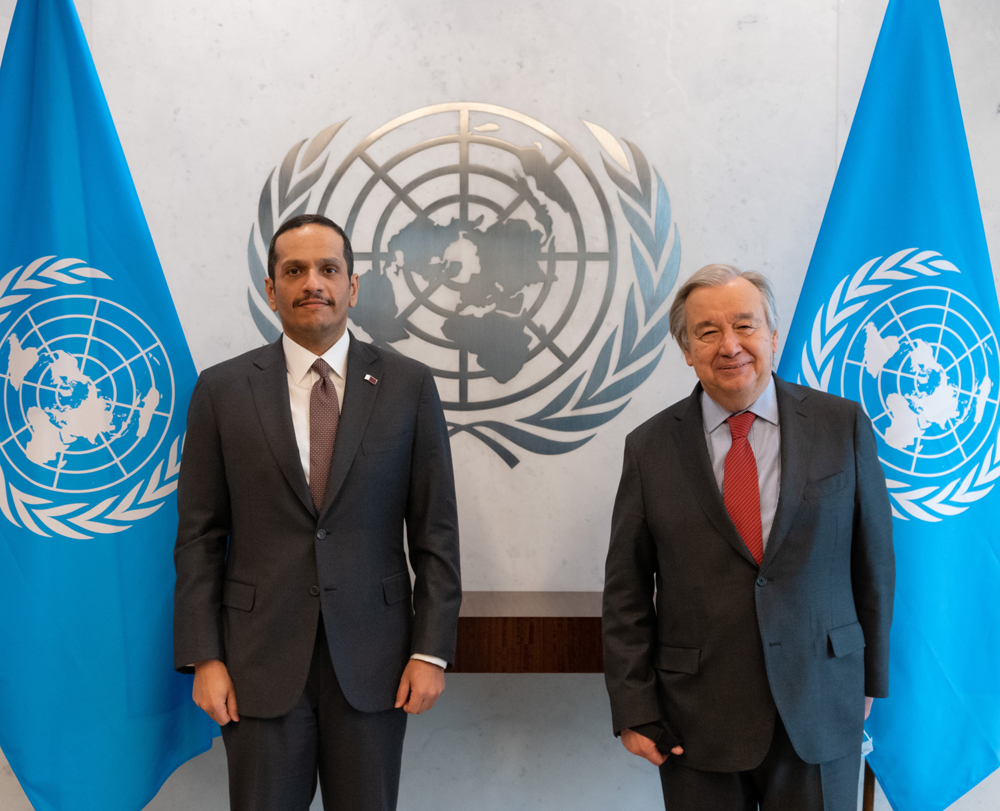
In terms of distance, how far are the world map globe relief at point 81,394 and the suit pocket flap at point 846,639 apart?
65.5 inches

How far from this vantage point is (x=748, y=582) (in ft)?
4.64

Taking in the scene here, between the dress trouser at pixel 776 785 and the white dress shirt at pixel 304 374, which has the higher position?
the white dress shirt at pixel 304 374

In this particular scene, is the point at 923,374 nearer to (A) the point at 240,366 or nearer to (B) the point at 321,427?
(B) the point at 321,427

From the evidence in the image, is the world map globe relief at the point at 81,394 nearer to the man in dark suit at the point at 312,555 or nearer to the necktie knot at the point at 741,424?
the man in dark suit at the point at 312,555

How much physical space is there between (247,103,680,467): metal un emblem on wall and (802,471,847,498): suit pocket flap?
101 cm

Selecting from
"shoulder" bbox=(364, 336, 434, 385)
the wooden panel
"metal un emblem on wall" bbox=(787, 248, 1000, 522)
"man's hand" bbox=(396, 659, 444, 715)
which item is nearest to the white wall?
the wooden panel

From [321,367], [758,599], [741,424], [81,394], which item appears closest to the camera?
[758,599]

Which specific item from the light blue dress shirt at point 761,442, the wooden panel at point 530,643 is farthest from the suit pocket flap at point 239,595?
the light blue dress shirt at point 761,442

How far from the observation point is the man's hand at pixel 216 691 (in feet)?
4.97

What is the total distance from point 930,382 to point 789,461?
72 centimetres

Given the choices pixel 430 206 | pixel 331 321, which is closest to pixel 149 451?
pixel 331 321

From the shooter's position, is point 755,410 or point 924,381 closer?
point 755,410

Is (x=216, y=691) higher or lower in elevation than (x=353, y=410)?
lower

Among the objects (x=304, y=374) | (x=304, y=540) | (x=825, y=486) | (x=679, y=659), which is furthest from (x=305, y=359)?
(x=825, y=486)
